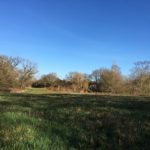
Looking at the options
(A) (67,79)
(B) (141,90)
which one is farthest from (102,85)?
(A) (67,79)

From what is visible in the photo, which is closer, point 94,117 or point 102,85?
point 94,117

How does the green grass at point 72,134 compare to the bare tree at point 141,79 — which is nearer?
the green grass at point 72,134

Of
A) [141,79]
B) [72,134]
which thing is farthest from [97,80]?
[72,134]

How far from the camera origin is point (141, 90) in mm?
54406

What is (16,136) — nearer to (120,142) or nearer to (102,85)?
(120,142)

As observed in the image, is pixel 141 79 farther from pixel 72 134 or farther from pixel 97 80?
pixel 72 134

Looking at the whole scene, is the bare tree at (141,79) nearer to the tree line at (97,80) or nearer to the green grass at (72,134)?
the tree line at (97,80)

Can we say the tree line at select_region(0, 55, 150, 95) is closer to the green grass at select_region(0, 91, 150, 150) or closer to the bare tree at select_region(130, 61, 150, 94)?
the bare tree at select_region(130, 61, 150, 94)

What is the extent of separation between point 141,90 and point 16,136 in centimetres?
4998

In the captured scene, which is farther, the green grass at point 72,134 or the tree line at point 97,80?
the tree line at point 97,80

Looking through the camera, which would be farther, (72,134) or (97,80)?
(97,80)

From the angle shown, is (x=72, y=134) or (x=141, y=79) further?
(x=141, y=79)

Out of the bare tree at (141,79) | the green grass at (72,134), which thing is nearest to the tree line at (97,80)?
the bare tree at (141,79)

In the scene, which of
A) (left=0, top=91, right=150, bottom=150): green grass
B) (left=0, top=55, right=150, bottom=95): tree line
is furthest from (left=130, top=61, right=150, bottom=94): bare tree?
(left=0, top=91, right=150, bottom=150): green grass
